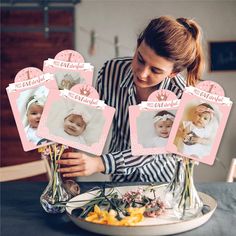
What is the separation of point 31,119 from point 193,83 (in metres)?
0.54

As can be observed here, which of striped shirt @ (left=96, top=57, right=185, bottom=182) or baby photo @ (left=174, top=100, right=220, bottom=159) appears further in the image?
striped shirt @ (left=96, top=57, right=185, bottom=182)

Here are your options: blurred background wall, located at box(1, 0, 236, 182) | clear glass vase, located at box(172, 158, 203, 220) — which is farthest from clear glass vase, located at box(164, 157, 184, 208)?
blurred background wall, located at box(1, 0, 236, 182)

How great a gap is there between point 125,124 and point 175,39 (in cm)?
44

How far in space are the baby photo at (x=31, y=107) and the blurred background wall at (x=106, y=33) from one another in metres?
2.61

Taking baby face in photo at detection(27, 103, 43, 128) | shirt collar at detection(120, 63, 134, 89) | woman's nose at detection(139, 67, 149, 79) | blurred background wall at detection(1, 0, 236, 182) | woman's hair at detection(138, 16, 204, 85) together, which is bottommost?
blurred background wall at detection(1, 0, 236, 182)

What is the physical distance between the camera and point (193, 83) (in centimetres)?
149

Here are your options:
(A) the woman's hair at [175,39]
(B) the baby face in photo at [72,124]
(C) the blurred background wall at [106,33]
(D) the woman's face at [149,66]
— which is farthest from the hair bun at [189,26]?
(C) the blurred background wall at [106,33]

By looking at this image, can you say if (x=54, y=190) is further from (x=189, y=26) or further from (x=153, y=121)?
(x=189, y=26)

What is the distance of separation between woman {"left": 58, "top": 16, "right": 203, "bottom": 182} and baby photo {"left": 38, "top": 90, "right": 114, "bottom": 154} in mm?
58

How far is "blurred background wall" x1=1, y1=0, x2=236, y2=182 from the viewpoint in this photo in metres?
3.88

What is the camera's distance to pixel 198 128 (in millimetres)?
1221

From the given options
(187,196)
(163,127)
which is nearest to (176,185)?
(187,196)

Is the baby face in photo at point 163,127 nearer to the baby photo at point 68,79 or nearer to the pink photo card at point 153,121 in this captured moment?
the pink photo card at point 153,121

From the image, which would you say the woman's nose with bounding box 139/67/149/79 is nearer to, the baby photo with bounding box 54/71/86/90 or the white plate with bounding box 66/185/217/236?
the baby photo with bounding box 54/71/86/90
